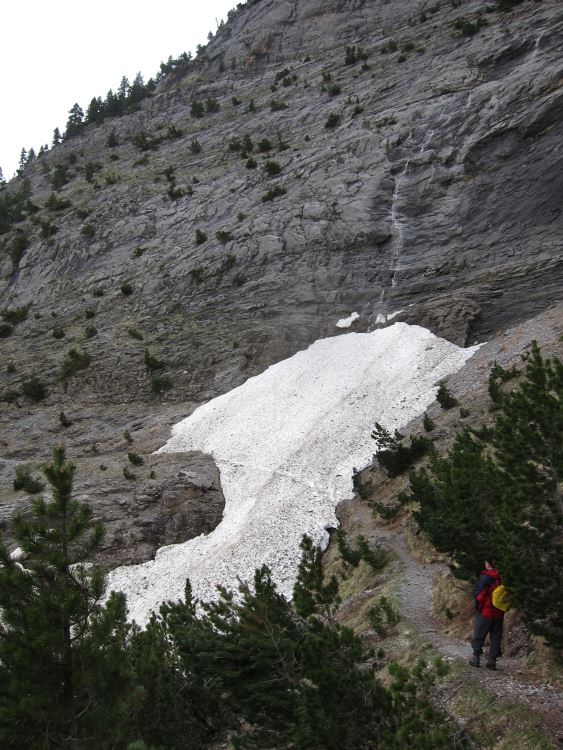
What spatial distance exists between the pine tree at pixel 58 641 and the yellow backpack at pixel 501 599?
4892mm

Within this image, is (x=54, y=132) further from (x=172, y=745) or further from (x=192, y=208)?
(x=172, y=745)

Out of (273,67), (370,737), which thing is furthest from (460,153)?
(273,67)

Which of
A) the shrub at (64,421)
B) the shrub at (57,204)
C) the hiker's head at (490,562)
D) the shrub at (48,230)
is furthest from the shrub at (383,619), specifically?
the shrub at (57,204)

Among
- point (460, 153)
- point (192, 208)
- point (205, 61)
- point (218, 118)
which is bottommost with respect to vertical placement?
point (460, 153)

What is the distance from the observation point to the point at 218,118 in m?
56.6

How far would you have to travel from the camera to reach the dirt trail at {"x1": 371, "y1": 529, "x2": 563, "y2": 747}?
6246mm

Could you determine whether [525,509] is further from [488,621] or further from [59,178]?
[59,178]

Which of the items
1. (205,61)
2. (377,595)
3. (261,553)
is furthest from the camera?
(205,61)

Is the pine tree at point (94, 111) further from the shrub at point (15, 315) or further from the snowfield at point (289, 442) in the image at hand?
the snowfield at point (289, 442)

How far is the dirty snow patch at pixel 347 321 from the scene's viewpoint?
29.2 meters

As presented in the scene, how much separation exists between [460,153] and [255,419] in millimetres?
20450

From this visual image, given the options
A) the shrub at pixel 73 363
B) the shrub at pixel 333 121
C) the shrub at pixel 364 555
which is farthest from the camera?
the shrub at pixel 333 121

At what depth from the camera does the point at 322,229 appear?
33.1 metres

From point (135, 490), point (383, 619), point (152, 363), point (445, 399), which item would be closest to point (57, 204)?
point (152, 363)
